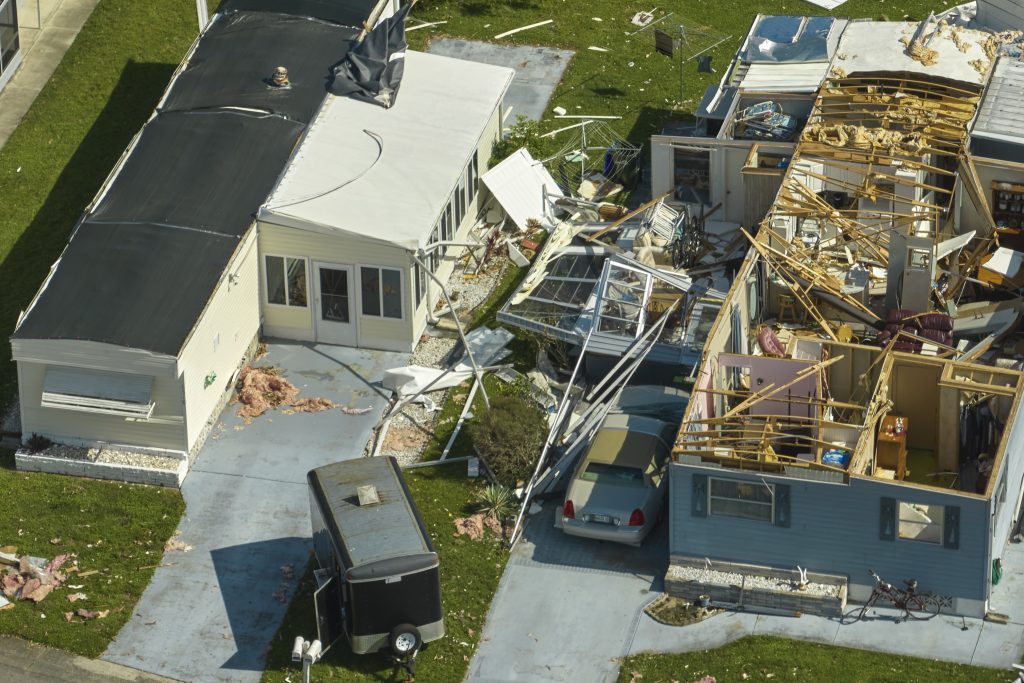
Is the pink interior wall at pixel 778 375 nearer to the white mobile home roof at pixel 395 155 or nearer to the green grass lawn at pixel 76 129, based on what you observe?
the white mobile home roof at pixel 395 155

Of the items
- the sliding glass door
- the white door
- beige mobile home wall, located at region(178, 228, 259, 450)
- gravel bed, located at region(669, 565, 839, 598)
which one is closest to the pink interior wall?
gravel bed, located at region(669, 565, 839, 598)

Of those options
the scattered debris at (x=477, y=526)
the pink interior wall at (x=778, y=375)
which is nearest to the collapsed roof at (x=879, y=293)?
the pink interior wall at (x=778, y=375)

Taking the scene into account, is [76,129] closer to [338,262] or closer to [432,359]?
[338,262]

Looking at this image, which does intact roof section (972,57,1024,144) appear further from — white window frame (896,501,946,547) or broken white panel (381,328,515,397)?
white window frame (896,501,946,547)

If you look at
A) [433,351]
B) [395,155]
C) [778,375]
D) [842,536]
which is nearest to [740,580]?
[842,536]

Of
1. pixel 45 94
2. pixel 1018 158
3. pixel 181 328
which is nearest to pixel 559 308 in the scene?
pixel 181 328

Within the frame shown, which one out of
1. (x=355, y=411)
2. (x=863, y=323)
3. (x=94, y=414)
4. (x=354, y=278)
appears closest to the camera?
(x=94, y=414)
